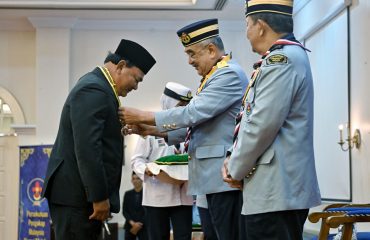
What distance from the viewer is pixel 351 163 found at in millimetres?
5684

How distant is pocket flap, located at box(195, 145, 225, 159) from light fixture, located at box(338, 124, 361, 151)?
3.04 metres

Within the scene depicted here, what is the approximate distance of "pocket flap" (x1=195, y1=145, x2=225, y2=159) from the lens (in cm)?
278

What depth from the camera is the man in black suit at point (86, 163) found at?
2572 millimetres

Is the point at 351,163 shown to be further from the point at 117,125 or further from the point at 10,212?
the point at 10,212

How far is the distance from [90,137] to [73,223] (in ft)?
1.19

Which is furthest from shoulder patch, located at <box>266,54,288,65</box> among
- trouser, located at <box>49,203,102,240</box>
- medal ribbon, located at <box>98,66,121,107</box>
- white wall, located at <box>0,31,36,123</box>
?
white wall, located at <box>0,31,36,123</box>

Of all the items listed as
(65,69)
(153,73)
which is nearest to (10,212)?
(65,69)

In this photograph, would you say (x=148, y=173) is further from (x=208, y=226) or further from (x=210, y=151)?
(x=210, y=151)

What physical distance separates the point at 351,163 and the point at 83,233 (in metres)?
3.62

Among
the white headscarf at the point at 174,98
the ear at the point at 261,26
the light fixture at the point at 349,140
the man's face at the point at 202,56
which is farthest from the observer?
the light fixture at the point at 349,140

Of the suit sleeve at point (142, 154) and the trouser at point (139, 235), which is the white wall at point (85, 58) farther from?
the suit sleeve at point (142, 154)

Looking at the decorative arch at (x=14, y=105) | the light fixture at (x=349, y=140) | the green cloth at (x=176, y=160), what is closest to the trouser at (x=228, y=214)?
the green cloth at (x=176, y=160)

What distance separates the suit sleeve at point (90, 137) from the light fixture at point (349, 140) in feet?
11.2

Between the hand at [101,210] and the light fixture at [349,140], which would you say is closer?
the hand at [101,210]
